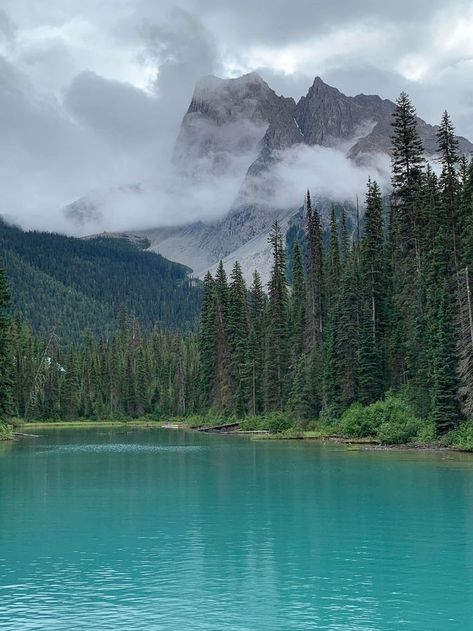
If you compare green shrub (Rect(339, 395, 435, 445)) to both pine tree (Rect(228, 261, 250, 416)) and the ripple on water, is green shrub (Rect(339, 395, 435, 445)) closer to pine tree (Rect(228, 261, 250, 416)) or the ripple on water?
the ripple on water

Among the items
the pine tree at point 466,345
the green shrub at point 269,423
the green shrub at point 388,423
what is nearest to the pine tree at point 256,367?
the green shrub at point 269,423

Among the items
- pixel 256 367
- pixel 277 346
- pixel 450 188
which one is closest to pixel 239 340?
pixel 256 367

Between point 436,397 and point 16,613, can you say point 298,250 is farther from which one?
point 16,613

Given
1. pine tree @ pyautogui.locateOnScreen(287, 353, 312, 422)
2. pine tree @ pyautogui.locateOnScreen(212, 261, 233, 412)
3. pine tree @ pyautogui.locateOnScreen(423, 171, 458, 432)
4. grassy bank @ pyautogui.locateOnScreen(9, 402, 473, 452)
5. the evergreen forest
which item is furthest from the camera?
pine tree @ pyautogui.locateOnScreen(212, 261, 233, 412)

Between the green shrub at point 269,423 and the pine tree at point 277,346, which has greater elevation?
the pine tree at point 277,346

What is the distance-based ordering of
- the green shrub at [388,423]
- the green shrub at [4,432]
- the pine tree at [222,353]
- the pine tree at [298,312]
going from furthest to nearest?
the pine tree at [222,353]
the pine tree at [298,312]
the green shrub at [4,432]
the green shrub at [388,423]

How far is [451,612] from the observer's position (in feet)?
63.5

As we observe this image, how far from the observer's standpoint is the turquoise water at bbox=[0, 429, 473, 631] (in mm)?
19344

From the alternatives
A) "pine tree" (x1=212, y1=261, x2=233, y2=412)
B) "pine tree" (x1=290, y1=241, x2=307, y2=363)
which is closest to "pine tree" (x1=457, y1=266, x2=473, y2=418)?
"pine tree" (x1=290, y1=241, x2=307, y2=363)

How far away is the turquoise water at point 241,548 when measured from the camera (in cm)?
1934

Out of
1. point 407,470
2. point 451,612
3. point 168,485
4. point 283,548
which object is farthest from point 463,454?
point 451,612

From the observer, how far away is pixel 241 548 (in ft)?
86.7

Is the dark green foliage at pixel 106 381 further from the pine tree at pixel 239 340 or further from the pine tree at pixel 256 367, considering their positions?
the pine tree at pixel 256 367

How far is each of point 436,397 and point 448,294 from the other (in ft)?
27.8
